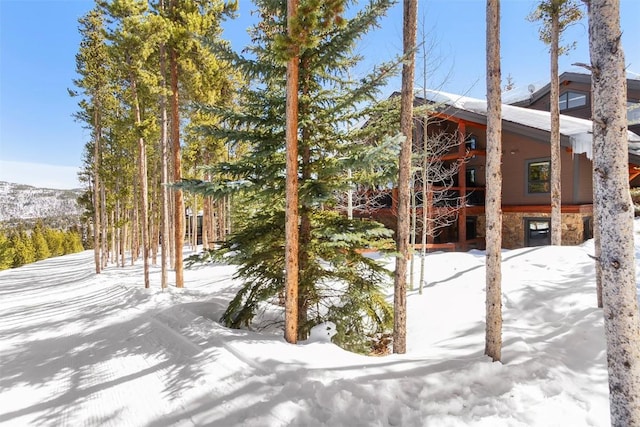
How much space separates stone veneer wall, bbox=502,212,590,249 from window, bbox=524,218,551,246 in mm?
164

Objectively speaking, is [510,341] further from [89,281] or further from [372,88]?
[89,281]

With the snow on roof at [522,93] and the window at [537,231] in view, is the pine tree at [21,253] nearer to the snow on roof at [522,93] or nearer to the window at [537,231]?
the window at [537,231]

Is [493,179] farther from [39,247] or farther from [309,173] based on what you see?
[39,247]

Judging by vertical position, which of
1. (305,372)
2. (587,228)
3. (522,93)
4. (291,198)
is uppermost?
(522,93)

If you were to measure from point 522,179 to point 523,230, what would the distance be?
8.11ft

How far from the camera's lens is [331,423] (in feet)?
11.0

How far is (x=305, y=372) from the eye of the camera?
415 cm

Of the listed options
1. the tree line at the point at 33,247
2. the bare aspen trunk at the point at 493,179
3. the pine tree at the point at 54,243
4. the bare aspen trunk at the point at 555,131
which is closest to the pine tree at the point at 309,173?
the bare aspen trunk at the point at 493,179

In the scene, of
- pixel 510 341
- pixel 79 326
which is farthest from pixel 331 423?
pixel 79 326

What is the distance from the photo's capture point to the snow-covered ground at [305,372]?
11.7 feet

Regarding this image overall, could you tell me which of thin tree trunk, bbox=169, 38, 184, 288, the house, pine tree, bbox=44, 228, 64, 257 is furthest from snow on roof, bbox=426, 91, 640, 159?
pine tree, bbox=44, 228, 64, 257

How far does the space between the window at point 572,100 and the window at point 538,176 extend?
9.00 meters

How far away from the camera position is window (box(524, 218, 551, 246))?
47.9ft


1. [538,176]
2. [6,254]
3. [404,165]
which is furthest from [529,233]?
[6,254]
